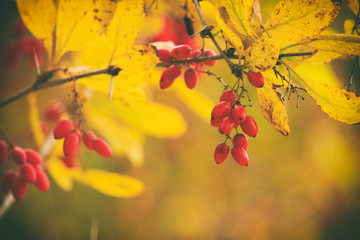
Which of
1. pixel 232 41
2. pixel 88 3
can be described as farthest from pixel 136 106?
pixel 232 41

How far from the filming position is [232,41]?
35cm

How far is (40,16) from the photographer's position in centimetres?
46

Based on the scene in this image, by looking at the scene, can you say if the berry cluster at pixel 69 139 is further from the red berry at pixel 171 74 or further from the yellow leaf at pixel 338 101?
the yellow leaf at pixel 338 101

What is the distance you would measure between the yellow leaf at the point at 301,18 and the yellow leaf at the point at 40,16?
36cm

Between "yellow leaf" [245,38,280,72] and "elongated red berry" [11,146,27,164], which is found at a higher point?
"yellow leaf" [245,38,280,72]

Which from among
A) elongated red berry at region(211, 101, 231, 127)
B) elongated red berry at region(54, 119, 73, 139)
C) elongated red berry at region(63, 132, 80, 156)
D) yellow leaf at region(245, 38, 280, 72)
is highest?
yellow leaf at region(245, 38, 280, 72)

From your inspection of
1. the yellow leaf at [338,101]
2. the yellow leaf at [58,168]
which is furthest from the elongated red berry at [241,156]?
the yellow leaf at [58,168]

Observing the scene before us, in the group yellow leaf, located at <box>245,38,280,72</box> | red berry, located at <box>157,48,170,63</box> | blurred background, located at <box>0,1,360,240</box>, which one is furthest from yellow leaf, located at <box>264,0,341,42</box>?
blurred background, located at <box>0,1,360,240</box>

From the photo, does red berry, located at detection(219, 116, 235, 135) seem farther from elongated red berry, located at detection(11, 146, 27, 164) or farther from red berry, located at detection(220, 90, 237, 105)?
elongated red berry, located at detection(11, 146, 27, 164)

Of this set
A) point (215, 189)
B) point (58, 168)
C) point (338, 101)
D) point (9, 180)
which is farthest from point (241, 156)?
point (215, 189)

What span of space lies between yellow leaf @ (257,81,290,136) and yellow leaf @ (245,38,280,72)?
5cm

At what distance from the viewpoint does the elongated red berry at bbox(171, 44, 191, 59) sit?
0.43 metres

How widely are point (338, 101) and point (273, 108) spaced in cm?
10

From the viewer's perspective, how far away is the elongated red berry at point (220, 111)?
399 mm
